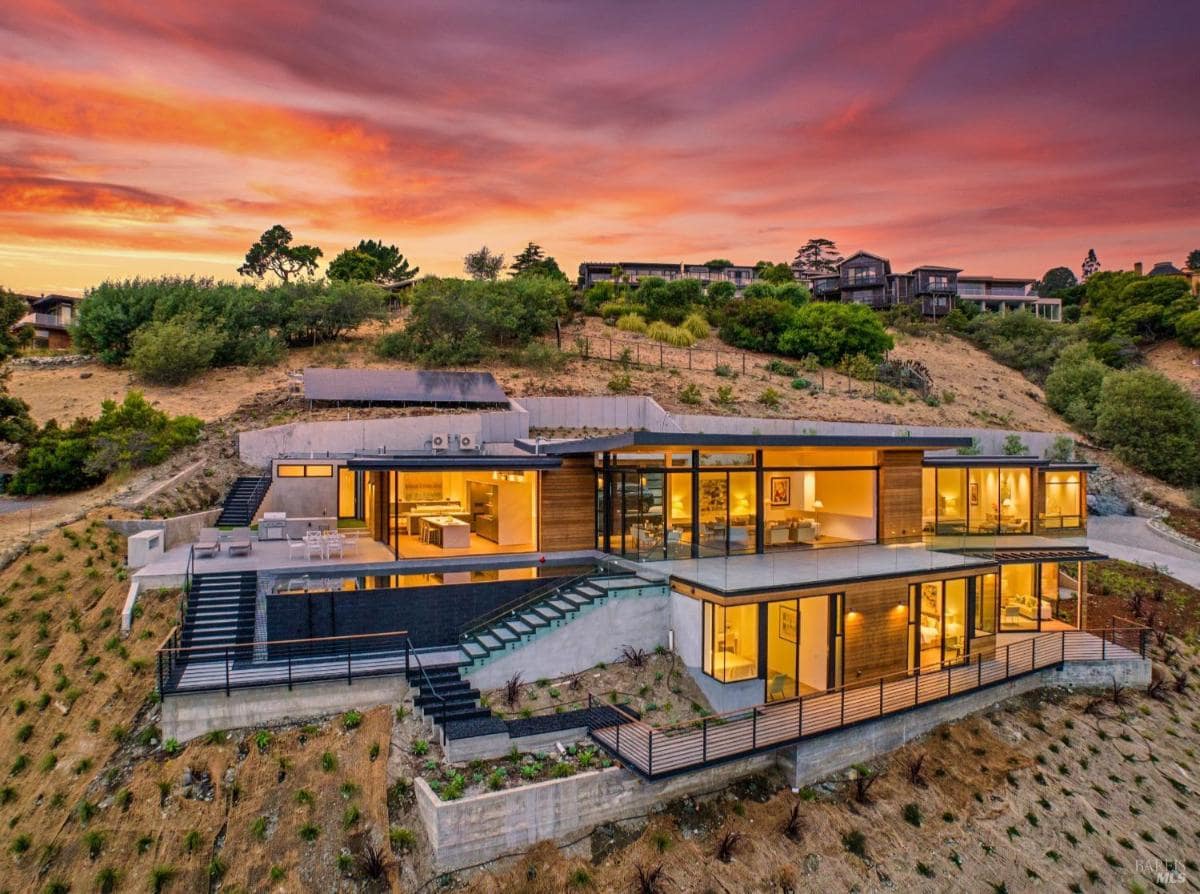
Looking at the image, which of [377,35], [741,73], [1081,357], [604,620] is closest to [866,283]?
[1081,357]

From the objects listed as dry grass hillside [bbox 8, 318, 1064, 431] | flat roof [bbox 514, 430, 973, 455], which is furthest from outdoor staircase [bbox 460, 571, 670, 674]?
dry grass hillside [bbox 8, 318, 1064, 431]

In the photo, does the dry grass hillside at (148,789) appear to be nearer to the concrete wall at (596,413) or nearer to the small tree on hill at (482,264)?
the concrete wall at (596,413)

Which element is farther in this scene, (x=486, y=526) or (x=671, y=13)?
(x=671, y=13)

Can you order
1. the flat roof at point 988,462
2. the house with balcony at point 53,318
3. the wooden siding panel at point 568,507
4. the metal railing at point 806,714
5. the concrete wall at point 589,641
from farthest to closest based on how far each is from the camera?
the house with balcony at point 53,318 < the flat roof at point 988,462 < the wooden siding panel at point 568,507 < the concrete wall at point 589,641 < the metal railing at point 806,714

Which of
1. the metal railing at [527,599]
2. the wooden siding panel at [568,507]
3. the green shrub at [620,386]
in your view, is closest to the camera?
the metal railing at [527,599]

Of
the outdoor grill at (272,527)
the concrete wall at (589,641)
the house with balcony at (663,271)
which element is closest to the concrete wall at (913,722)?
the concrete wall at (589,641)

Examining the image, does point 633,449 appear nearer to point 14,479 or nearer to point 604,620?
point 604,620
